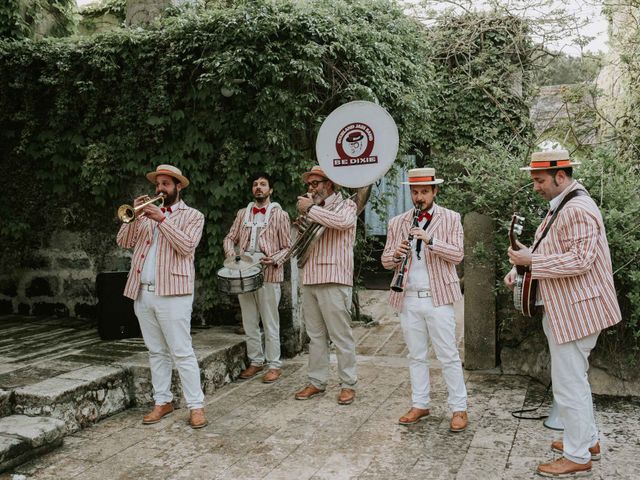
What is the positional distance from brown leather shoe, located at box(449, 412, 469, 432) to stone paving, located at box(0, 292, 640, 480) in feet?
0.17

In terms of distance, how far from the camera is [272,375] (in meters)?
5.96

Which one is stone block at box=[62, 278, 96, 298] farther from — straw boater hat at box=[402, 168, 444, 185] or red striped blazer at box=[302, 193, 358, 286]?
straw boater hat at box=[402, 168, 444, 185]

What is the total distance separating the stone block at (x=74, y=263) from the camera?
25.0 ft

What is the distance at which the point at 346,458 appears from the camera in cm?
413

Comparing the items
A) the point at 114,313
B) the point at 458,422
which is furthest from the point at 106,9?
the point at 458,422

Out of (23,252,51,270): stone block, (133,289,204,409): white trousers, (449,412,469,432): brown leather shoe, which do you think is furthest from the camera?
(23,252,51,270): stone block

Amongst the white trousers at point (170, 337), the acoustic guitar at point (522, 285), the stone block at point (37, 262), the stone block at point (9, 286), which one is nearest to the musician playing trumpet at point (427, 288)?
the acoustic guitar at point (522, 285)

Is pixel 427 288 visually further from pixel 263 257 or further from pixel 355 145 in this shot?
pixel 263 257

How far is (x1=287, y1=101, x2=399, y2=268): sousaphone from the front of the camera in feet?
16.1

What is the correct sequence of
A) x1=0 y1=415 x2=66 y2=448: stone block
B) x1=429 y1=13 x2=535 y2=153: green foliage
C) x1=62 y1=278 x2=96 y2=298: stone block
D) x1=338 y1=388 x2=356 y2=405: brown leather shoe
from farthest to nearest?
x1=429 y1=13 x2=535 y2=153: green foliage < x1=62 y1=278 x2=96 y2=298: stone block < x1=338 y1=388 x2=356 y2=405: brown leather shoe < x1=0 y1=415 x2=66 y2=448: stone block

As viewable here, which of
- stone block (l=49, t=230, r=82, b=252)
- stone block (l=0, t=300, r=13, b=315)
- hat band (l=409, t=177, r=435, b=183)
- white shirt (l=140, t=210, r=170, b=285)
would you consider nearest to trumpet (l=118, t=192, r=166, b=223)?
white shirt (l=140, t=210, r=170, b=285)

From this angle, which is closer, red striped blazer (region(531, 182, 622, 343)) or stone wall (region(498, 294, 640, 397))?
red striped blazer (region(531, 182, 622, 343))

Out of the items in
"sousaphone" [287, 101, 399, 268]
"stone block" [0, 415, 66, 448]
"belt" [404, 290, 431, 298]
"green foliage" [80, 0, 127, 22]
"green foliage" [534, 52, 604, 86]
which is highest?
"green foliage" [80, 0, 127, 22]

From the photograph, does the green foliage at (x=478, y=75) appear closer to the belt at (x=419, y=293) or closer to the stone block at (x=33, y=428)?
the belt at (x=419, y=293)
